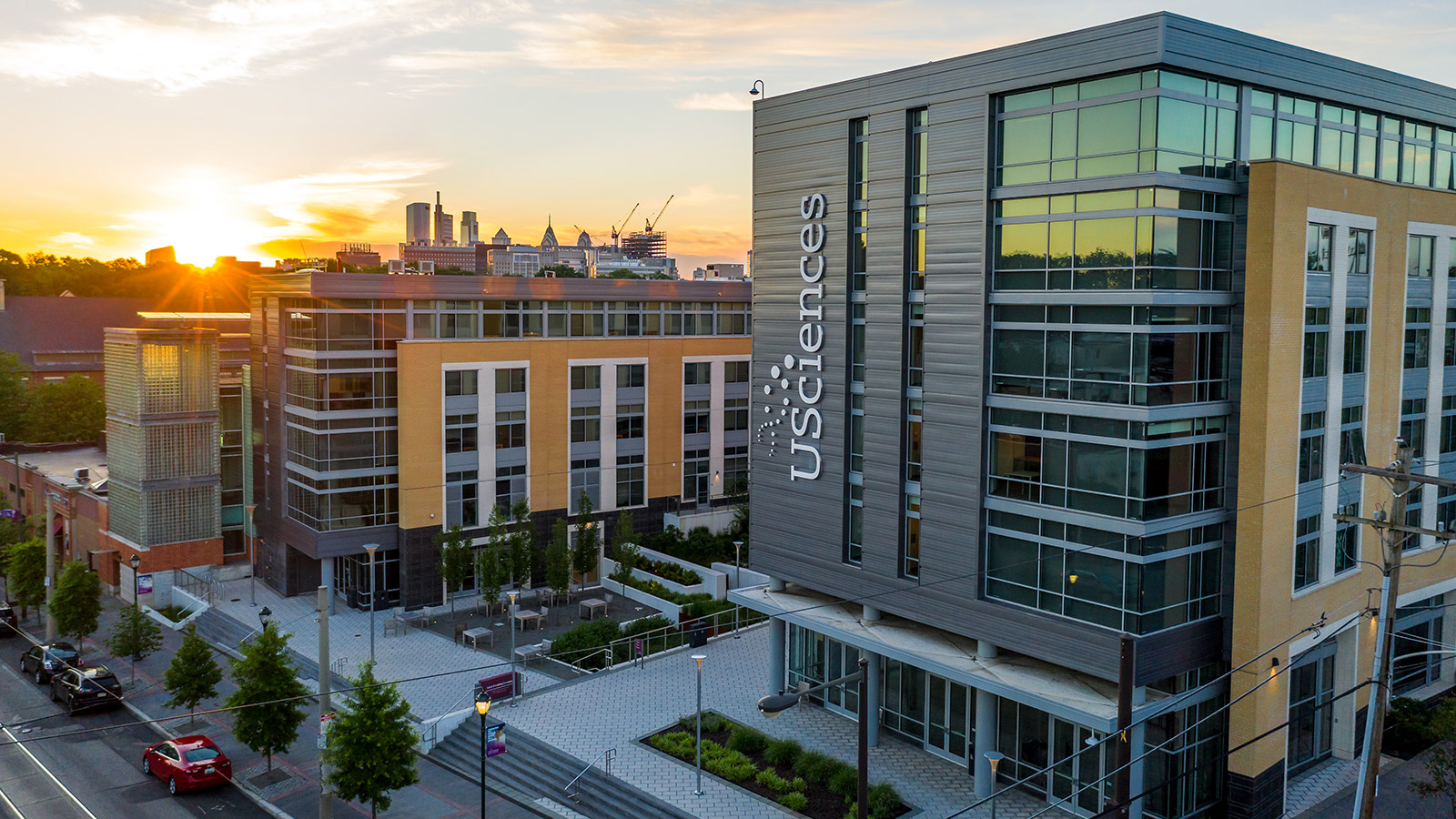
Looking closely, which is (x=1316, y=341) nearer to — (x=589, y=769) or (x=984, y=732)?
(x=984, y=732)

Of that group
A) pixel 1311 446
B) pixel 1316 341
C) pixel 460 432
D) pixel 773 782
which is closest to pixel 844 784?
pixel 773 782

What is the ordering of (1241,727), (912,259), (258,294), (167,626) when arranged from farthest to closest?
(258,294)
(167,626)
(912,259)
(1241,727)

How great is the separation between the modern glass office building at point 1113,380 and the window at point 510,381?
18.8 metres

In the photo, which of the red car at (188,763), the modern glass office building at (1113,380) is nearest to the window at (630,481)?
the modern glass office building at (1113,380)

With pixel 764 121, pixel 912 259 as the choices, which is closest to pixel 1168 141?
pixel 912 259

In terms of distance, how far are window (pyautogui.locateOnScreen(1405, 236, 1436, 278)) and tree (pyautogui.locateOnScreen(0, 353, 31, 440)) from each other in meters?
84.3

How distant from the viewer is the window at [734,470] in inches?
2151

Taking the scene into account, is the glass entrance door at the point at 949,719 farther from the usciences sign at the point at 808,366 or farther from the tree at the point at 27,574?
the tree at the point at 27,574

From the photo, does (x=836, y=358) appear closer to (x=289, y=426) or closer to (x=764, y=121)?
(x=764, y=121)

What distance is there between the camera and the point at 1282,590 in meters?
25.2

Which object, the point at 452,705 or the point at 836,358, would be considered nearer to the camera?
the point at 836,358

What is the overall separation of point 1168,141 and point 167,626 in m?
42.3

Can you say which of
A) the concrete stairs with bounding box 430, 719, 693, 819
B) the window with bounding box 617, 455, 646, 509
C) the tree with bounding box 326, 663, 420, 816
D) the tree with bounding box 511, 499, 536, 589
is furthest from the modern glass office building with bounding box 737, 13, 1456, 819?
the window with bounding box 617, 455, 646, 509

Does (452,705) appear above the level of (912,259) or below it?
below
